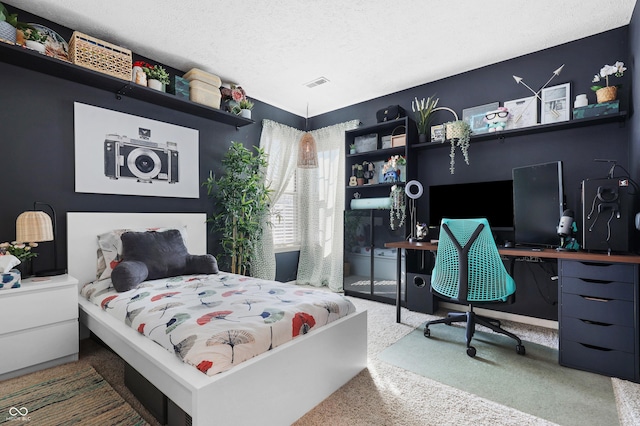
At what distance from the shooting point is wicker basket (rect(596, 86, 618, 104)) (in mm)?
2537

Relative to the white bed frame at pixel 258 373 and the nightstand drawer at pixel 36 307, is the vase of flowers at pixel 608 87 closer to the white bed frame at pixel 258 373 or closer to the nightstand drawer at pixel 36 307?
the white bed frame at pixel 258 373

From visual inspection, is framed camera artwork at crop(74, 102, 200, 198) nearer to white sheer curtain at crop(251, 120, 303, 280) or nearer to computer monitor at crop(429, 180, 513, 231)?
white sheer curtain at crop(251, 120, 303, 280)

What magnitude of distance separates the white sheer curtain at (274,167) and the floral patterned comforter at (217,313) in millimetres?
Answer: 1594

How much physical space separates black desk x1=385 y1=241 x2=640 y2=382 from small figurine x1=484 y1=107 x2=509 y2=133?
148 cm

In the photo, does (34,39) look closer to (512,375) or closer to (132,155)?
(132,155)

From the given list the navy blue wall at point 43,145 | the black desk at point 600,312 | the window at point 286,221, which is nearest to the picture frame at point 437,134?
the black desk at point 600,312

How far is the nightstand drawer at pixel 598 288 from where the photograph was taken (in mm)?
1965

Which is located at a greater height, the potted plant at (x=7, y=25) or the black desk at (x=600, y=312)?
the potted plant at (x=7, y=25)

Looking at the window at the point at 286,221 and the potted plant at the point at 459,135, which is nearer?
the potted plant at the point at 459,135

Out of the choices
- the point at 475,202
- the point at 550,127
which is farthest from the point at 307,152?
the point at 550,127

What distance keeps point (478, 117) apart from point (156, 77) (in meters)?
3.44

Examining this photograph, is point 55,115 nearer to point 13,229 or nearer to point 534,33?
point 13,229

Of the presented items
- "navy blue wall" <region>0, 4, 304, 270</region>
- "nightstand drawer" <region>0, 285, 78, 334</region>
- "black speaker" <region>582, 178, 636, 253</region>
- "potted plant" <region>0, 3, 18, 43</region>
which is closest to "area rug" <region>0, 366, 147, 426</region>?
"nightstand drawer" <region>0, 285, 78, 334</region>

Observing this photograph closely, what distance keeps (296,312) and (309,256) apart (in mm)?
2988
